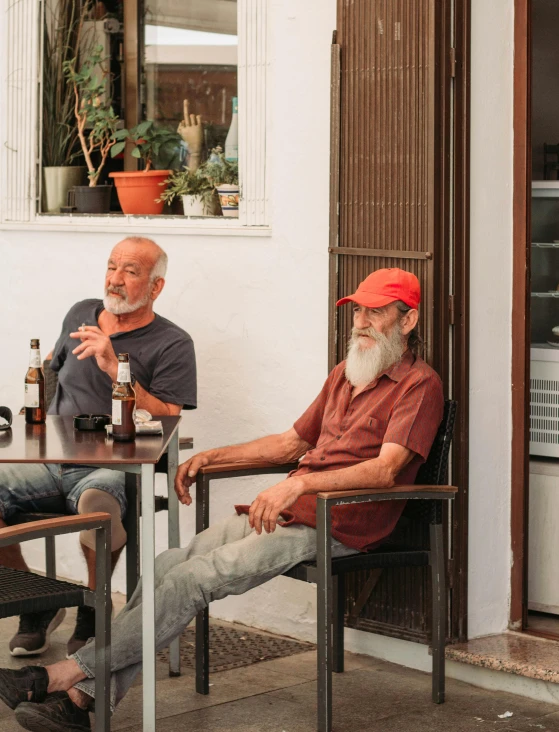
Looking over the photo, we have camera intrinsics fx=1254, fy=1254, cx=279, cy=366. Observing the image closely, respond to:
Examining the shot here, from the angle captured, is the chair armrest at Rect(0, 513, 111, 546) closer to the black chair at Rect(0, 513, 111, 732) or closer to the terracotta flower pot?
the black chair at Rect(0, 513, 111, 732)

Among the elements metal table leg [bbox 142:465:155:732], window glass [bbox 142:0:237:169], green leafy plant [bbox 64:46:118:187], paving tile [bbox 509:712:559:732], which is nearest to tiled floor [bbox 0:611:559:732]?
paving tile [bbox 509:712:559:732]

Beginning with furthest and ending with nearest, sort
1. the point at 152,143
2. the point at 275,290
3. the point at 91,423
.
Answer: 1. the point at 152,143
2. the point at 275,290
3. the point at 91,423

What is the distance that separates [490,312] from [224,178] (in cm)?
153

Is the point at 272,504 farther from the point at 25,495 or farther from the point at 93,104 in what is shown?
the point at 93,104

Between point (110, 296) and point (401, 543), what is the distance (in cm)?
147

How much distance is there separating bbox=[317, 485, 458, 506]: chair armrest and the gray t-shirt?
103 cm

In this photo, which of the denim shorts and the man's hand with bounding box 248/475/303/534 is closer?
the man's hand with bounding box 248/475/303/534

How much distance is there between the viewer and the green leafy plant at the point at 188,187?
220 inches

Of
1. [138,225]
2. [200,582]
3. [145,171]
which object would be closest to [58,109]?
[145,171]

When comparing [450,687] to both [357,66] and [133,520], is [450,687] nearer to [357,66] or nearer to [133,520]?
[133,520]

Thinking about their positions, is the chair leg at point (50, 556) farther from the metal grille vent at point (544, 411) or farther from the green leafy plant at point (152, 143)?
the metal grille vent at point (544, 411)

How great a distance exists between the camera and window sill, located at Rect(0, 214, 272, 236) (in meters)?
5.26

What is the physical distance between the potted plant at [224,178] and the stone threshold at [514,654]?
2064 millimetres

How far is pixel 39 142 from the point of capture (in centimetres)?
622
